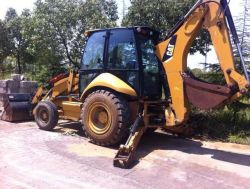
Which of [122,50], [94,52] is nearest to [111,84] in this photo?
[122,50]

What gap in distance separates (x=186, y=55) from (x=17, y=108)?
17.3 ft

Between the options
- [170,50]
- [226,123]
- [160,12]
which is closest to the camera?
[170,50]

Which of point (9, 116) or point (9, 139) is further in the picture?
point (9, 116)

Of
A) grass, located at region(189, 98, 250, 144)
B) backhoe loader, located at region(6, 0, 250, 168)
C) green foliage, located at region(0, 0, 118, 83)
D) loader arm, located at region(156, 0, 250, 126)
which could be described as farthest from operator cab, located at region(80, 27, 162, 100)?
green foliage, located at region(0, 0, 118, 83)

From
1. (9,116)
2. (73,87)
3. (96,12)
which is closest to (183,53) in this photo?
(73,87)

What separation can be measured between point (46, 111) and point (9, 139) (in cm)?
137

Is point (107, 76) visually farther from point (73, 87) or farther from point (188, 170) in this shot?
point (188, 170)

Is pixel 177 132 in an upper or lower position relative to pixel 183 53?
lower

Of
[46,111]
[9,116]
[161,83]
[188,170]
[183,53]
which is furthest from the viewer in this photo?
[9,116]

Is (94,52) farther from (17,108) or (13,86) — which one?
(13,86)

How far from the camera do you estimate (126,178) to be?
17.1 feet

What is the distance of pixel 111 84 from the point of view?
22.2 feet

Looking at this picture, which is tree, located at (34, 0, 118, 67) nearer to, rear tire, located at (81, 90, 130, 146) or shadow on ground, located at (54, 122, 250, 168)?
shadow on ground, located at (54, 122, 250, 168)

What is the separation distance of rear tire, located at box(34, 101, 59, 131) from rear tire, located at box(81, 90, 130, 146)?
1472 millimetres
